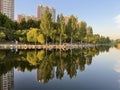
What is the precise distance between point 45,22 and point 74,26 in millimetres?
16267

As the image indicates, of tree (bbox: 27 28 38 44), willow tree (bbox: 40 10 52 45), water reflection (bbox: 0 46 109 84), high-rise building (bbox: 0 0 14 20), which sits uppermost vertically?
high-rise building (bbox: 0 0 14 20)

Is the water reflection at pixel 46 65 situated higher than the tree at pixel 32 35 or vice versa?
the tree at pixel 32 35

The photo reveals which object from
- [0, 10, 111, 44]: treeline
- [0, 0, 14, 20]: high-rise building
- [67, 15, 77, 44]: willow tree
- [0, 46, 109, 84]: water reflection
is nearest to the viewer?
[0, 46, 109, 84]: water reflection

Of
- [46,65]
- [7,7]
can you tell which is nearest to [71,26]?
[46,65]

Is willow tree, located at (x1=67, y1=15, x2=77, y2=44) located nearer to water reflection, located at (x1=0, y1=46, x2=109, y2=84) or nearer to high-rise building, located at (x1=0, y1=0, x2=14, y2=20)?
Result: water reflection, located at (x1=0, y1=46, x2=109, y2=84)

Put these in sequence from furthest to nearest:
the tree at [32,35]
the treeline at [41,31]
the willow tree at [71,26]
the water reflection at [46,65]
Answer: the willow tree at [71,26]
the tree at [32,35]
the treeline at [41,31]
the water reflection at [46,65]

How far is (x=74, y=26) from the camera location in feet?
252

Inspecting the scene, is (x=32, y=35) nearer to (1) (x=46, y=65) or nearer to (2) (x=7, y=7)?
(1) (x=46, y=65)

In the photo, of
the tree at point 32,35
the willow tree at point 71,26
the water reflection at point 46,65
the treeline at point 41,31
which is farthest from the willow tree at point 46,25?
the water reflection at point 46,65

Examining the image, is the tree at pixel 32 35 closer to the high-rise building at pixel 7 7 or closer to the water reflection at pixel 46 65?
the water reflection at pixel 46 65

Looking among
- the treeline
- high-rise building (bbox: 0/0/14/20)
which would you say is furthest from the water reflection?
high-rise building (bbox: 0/0/14/20)

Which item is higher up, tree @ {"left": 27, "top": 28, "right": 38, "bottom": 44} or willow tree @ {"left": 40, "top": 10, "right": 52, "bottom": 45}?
willow tree @ {"left": 40, "top": 10, "right": 52, "bottom": 45}

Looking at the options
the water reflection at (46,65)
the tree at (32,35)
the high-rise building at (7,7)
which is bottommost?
the water reflection at (46,65)

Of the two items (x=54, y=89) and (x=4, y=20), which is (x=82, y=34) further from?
(x=54, y=89)
